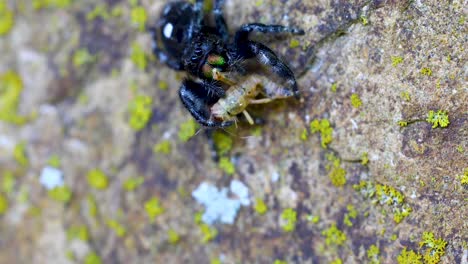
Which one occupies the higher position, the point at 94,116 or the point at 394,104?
the point at 394,104

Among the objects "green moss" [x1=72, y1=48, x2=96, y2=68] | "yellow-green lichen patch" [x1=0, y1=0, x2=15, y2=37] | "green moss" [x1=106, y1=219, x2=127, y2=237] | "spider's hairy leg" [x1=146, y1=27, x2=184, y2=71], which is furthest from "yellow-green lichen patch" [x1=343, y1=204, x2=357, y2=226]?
"yellow-green lichen patch" [x1=0, y1=0, x2=15, y2=37]

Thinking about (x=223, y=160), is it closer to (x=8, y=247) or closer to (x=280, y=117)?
(x=280, y=117)

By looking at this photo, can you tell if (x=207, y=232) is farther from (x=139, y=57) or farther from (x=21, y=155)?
(x=21, y=155)

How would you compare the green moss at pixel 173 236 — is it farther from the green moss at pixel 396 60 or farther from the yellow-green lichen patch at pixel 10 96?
the green moss at pixel 396 60

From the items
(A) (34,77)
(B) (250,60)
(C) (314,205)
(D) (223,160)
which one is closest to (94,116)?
(A) (34,77)

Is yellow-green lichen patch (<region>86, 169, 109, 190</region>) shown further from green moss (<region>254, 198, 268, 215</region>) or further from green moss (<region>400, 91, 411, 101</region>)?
green moss (<region>400, 91, 411, 101</region>)

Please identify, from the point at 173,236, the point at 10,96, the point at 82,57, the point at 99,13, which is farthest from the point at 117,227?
the point at 99,13
